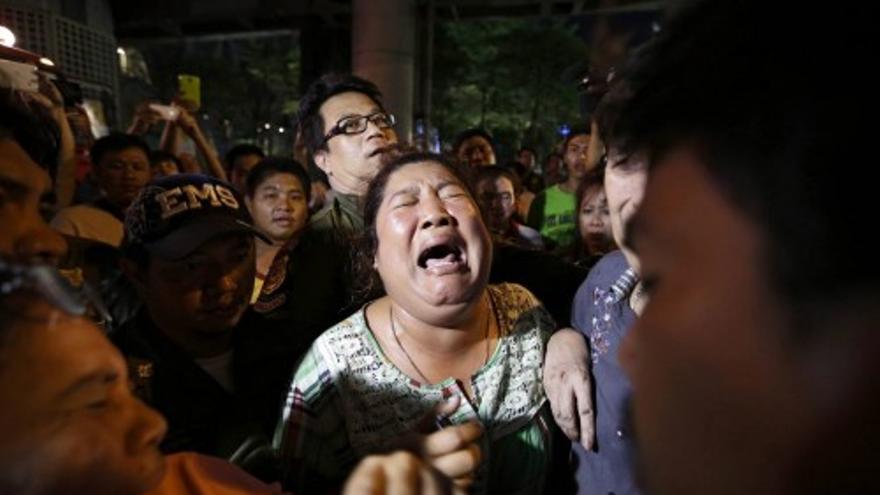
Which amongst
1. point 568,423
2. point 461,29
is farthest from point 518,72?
point 568,423

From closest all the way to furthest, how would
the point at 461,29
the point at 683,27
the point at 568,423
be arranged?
1. the point at 683,27
2. the point at 568,423
3. the point at 461,29

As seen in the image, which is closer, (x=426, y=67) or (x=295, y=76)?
(x=426, y=67)

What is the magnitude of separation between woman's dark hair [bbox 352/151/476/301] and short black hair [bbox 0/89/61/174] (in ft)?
3.25

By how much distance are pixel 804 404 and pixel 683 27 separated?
18.3 inches

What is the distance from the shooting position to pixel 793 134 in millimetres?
607

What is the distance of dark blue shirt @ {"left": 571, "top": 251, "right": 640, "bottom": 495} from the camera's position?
1.72 m

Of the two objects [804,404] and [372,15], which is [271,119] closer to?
[372,15]

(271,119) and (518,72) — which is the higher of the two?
(518,72)

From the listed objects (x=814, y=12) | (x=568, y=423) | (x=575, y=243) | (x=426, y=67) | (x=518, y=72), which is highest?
(x=518, y=72)

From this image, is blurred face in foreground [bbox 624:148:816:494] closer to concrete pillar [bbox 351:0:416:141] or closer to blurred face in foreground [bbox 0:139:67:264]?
blurred face in foreground [bbox 0:139:67:264]

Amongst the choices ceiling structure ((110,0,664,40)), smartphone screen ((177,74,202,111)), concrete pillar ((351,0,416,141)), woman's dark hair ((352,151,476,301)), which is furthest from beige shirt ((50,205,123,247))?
ceiling structure ((110,0,664,40))

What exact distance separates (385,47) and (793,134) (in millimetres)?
9709

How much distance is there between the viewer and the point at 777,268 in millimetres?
644

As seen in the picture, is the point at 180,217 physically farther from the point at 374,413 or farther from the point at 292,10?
the point at 292,10
